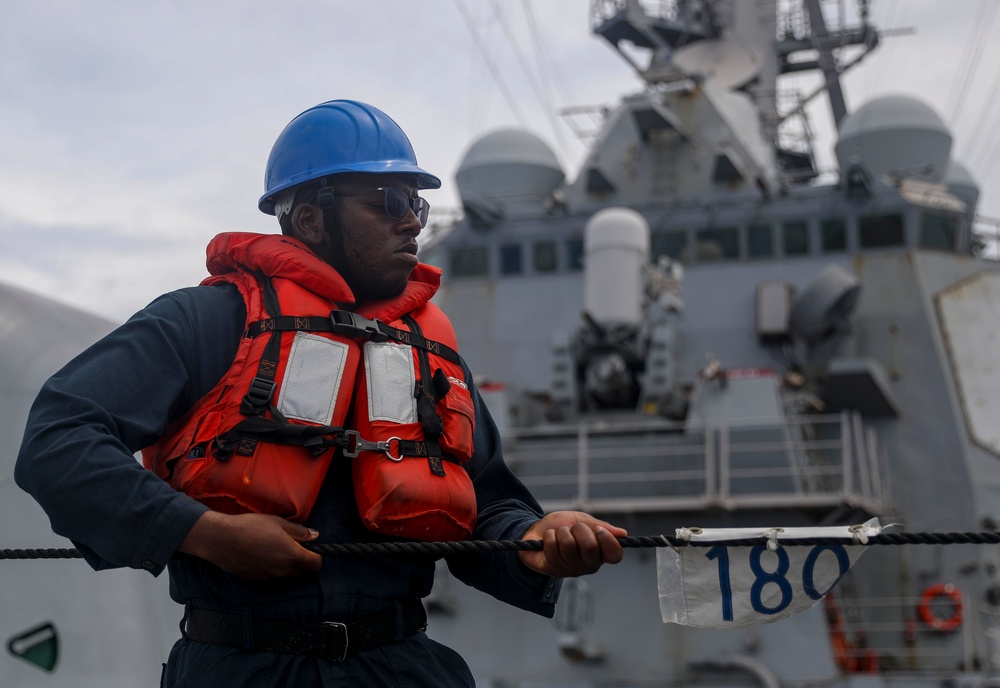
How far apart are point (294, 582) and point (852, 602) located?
932 centimetres

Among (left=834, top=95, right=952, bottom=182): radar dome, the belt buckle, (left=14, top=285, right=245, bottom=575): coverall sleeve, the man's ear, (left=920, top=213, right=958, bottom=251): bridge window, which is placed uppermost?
(left=834, top=95, right=952, bottom=182): radar dome

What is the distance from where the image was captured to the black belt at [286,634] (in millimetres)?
1828

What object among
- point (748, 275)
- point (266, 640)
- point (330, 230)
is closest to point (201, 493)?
point (266, 640)

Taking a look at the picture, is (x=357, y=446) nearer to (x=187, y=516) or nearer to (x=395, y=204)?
(x=187, y=516)

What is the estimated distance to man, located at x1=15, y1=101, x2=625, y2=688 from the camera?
172 cm

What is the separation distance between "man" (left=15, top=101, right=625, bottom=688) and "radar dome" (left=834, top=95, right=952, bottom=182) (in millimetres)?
13375

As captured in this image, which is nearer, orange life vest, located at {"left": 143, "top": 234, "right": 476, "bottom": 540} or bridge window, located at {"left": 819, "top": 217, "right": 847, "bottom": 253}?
orange life vest, located at {"left": 143, "top": 234, "right": 476, "bottom": 540}

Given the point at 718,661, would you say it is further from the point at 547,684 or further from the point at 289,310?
the point at 289,310

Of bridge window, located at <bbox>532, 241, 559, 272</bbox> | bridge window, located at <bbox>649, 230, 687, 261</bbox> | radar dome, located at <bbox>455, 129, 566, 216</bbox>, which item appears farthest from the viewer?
radar dome, located at <bbox>455, 129, 566, 216</bbox>

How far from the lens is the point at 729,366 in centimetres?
1248

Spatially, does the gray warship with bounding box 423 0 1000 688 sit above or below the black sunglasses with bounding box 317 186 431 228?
above

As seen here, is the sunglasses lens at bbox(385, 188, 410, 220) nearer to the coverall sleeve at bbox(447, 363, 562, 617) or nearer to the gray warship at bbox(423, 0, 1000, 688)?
the coverall sleeve at bbox(447, 363, 562, 617)

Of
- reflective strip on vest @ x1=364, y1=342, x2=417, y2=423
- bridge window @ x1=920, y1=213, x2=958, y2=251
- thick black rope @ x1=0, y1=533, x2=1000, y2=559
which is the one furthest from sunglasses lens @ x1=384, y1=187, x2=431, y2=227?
bridge window @ x1=920, y1=213, x2=958, y2=251

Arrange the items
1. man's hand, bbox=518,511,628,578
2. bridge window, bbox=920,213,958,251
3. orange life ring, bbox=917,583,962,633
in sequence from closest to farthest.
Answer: man's hand, bbox=518,511,628,578
orange life ring, bbox=917,583,962,633
bridge window, bbox=920,213,958,251
